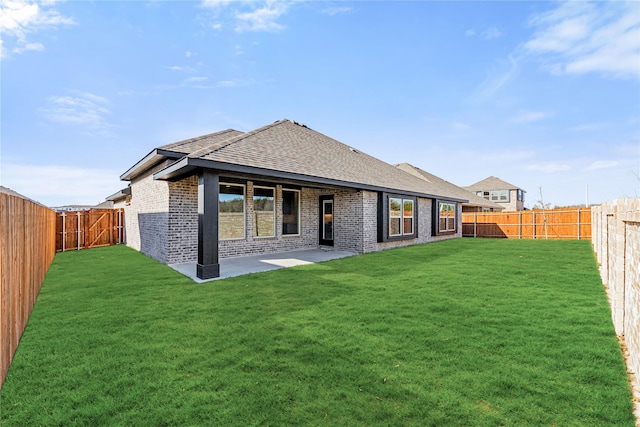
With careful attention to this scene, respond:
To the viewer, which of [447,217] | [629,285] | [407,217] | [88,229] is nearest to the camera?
[629,285]

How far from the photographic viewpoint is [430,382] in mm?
2668

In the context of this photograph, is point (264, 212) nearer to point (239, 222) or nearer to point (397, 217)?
point (239, 222)

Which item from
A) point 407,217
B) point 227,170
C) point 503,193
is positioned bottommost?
point 407,217

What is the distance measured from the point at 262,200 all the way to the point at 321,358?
866 centimetres

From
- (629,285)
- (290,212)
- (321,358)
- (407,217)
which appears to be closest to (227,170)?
(290,212)

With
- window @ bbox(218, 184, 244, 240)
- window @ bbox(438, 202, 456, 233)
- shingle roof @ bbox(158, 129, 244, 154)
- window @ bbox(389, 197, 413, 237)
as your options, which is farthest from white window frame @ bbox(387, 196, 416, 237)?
shingle roof @ bbox(158, 129, 244, 154)

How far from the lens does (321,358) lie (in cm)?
315

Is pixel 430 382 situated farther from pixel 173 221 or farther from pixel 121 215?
pixel 121 215

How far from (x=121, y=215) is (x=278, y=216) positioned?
10805 mm

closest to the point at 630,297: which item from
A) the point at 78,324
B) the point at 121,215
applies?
the point at 78,324

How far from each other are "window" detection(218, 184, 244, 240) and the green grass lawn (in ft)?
13.8

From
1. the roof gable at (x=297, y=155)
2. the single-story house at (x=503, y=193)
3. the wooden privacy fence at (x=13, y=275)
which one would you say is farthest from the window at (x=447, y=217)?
the single-story house at (x=503, y=193)

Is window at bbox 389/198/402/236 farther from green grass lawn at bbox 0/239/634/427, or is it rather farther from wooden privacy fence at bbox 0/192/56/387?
wooden privacy fence at bbox 0/192/56/387

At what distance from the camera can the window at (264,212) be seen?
36.2ft
